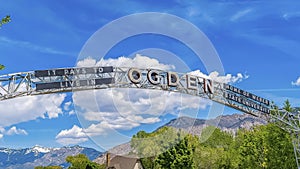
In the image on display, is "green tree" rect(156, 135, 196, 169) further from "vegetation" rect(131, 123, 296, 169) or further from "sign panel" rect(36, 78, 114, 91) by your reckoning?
"sign panel" rect(36, 78, 114, 91)

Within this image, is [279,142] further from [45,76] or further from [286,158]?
[45,76]

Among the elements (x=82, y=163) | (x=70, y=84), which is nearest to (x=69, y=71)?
(x=70, y=84)

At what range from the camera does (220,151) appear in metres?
57.5

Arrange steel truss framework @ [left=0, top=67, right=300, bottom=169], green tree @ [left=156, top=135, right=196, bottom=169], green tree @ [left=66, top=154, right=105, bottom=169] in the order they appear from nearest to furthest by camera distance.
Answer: steel truss framework @ [left=0, top=67, right=300, bottom=169], green tree @ [left=156, top=135, right=196, bottom=169], green tree @ [left=66, top=154, right=105, bottom=169]

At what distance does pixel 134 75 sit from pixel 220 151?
112 feet

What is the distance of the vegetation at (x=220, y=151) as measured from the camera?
32.2m

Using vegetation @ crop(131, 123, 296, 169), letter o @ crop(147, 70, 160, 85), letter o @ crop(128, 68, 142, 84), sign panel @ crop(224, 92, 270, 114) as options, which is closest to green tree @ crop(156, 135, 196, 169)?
vegetation @ crop(131, 123, 296, 169)

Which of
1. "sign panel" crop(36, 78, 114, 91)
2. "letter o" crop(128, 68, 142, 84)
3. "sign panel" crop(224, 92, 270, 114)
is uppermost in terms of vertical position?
"letter o" crop(128, 68, 142, 84)

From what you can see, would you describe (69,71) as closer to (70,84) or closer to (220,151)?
(70,84)

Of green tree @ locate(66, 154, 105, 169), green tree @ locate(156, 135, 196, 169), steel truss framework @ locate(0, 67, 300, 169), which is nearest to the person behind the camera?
steel truss framework @ locate(0, 67, 300, 169)

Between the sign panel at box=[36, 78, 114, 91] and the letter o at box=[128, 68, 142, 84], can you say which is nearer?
the sign panel at box=[36, 78, 114, 91]

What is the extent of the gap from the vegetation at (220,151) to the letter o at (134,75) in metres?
7.03

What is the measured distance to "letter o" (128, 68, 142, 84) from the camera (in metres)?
26.2

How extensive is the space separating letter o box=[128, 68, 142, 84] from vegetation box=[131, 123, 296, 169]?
7029 millimetres
